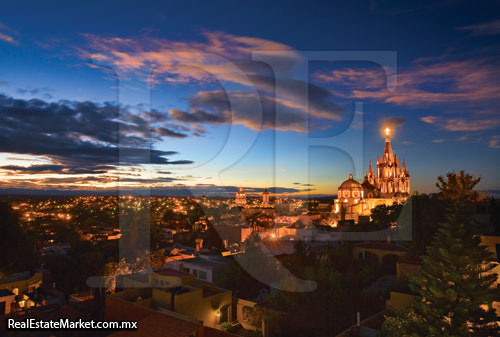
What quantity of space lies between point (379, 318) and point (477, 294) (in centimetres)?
313

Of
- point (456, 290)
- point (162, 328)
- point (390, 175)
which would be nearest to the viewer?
point (456, 290)

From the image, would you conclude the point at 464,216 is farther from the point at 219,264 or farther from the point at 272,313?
the point at 219,264

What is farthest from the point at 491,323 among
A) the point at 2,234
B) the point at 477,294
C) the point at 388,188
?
the point at 388,188

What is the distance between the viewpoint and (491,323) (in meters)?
7.95

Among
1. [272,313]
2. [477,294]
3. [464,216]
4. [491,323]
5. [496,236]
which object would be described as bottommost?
[272,313]

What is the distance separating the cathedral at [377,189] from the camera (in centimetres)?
4304

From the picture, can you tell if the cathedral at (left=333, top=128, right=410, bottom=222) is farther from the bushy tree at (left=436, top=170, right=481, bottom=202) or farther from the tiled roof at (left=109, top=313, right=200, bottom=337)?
the tiled roof at (left=109, top=313, right=200, bottom=337)

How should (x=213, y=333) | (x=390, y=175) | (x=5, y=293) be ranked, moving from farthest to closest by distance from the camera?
(x=390, y=175), (x=5, y=293), (x=213, y=333)

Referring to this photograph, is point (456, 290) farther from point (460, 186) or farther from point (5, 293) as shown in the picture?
point (5, 293)

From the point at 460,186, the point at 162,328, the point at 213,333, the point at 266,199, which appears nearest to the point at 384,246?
the point at 460,186

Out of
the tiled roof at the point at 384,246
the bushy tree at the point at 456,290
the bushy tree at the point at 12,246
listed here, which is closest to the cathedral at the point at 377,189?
the tiled roof at the point at 384,246

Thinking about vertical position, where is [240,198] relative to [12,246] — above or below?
above

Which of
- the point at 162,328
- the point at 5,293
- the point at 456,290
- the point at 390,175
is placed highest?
the point at 390,175

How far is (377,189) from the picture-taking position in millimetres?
48438
